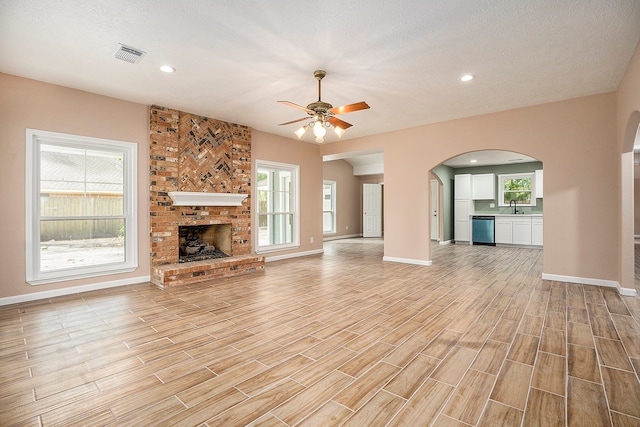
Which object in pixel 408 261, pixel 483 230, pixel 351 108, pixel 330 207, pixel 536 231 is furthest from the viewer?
pixel 330 207

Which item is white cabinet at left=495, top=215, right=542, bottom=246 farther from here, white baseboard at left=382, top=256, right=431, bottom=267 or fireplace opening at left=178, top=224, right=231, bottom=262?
fireplace opening at left=178, top=224, right=231, bottom=262

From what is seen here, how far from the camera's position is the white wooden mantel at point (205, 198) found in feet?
Answer: 15.8

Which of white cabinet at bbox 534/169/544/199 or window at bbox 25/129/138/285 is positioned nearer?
window at bbox 25/129/138/285

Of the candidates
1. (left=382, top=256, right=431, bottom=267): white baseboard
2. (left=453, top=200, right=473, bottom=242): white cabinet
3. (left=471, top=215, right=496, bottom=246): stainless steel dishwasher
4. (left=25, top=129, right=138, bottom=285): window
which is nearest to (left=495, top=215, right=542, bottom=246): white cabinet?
(left=471, top=215, right=496, bottom=246): stainless steel dishwasher

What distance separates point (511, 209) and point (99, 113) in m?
10.7

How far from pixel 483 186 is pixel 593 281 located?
18.9 feet

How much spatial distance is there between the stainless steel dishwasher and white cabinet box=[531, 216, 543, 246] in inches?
37.0

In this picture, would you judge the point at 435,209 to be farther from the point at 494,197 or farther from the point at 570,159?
the point at 570,159

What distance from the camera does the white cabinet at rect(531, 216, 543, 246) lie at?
8.48 metres

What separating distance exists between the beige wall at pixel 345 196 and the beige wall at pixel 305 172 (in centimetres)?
342

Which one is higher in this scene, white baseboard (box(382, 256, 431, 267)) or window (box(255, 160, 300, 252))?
window (box(255, 160, 300, 252))

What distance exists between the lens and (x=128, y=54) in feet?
10.2

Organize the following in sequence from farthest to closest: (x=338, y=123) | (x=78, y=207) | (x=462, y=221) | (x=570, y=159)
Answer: (x=462, y=221) < (x=570, y=159) < (x=78, y=207) < (x=338, y=123)

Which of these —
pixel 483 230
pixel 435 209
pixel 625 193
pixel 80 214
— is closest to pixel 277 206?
pixel 80 214
